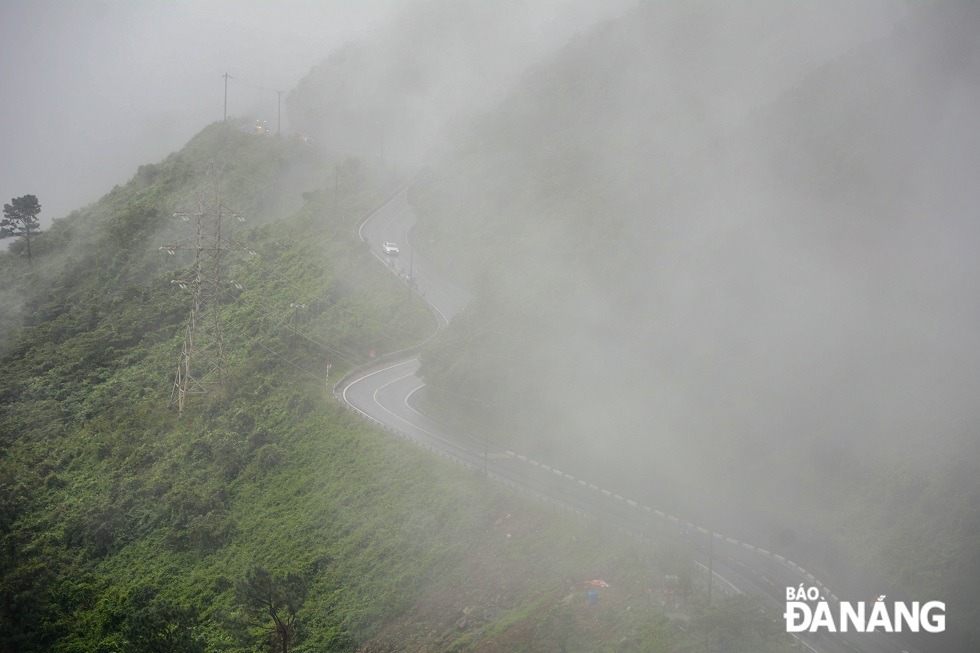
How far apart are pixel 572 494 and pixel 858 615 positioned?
11.1 metres

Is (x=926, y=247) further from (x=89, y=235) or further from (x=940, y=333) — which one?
(x=89, y=235)

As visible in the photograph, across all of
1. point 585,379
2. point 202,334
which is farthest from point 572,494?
point 202,334

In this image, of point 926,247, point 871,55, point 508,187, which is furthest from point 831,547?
point 508,187

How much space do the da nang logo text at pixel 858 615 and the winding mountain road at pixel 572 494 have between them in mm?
277

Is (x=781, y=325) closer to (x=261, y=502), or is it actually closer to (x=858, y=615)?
(x=858, y=615)

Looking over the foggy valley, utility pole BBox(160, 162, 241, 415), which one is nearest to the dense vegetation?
the foggy valley

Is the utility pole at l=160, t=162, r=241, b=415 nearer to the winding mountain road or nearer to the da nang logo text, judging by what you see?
the winding mountain road

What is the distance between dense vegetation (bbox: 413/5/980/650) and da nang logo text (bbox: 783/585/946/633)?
66 centimetres

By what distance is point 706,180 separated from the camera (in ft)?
156

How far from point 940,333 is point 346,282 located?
34.9 metres

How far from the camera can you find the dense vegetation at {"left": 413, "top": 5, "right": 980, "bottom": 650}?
29.6 m

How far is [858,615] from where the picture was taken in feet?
78.7

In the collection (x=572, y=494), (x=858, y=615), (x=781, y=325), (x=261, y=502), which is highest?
(x=781, y=325)

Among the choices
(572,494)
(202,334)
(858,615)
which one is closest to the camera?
(858,615)
